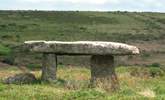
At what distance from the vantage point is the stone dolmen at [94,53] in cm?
2264

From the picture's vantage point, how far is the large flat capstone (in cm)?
2256

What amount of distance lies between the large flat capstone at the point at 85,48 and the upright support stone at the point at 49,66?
644mm

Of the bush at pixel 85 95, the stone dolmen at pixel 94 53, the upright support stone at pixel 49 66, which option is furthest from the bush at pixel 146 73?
the bush at pixel 85 95

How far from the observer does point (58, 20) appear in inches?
4067

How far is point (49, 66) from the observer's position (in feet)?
82.6

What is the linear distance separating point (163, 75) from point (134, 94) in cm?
1050

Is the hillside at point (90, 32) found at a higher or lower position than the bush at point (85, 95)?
higher

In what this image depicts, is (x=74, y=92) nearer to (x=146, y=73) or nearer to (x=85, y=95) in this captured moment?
(x=85, y=95)

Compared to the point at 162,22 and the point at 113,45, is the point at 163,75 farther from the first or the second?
the point at 162,22

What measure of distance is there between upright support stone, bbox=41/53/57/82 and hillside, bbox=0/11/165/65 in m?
14.0

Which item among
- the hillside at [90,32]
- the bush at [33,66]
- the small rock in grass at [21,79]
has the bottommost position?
the small rock in grass at [21,79]

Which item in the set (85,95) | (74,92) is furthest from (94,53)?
(85,95)

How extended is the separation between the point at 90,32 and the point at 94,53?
183 feet

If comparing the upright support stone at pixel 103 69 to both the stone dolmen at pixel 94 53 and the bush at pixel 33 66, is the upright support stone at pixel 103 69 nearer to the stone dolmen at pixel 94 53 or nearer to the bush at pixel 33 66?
the stone dolmen at pixel 94 53
